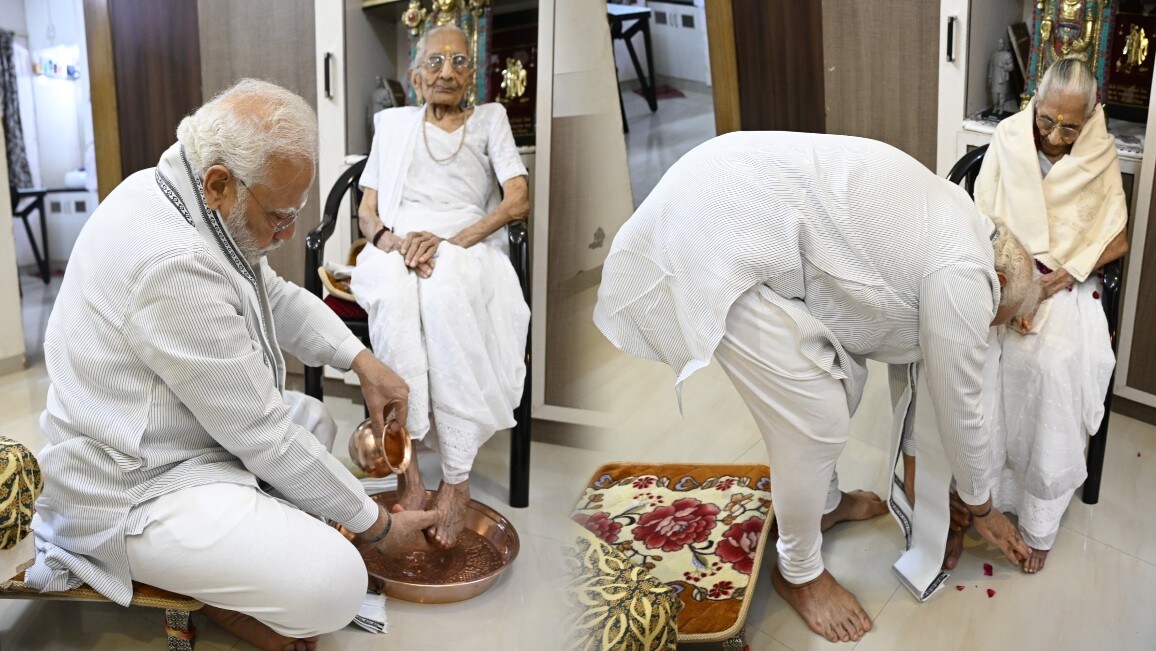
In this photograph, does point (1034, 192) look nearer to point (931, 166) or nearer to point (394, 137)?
point (931, 166)

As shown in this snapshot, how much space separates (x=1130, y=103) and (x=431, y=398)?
1962 millimetres

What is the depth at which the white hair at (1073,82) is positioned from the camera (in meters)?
2.11

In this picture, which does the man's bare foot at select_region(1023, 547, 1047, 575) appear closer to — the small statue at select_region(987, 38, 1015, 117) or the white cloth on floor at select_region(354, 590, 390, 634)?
the small statue at select_region(987, 38, 1015, 117)

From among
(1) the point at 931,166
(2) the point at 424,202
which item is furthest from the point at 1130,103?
(2) the point at 424,202

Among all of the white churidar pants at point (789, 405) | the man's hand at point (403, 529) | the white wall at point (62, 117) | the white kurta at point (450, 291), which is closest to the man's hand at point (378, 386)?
the white kurta at point (450, 291)

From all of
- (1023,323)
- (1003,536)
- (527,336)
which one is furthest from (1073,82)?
(527,336)

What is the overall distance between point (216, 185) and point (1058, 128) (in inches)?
71.7

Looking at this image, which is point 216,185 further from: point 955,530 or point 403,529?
point 955,530

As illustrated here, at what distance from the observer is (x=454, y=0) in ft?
8.65

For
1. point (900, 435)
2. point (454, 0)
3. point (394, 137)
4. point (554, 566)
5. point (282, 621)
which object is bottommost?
point (554, 566)

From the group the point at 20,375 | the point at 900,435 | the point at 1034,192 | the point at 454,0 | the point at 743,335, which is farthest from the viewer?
the point at 20,375

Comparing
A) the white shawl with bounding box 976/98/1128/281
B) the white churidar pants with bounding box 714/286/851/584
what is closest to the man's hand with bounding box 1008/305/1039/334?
the white shawl with bounding box 976/98/1128/281

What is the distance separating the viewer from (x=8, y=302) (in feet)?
9.92

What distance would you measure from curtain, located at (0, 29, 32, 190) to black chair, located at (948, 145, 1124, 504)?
254cm
